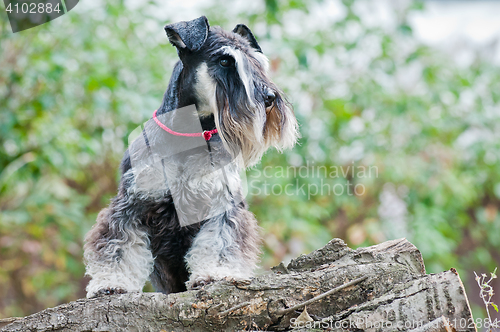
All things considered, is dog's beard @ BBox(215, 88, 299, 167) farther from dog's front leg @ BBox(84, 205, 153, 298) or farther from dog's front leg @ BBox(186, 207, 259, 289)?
dog's front leg @ BBox(84, 205, 153, 298)

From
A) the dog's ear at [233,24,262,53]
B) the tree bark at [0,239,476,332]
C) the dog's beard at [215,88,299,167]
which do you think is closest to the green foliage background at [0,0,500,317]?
the dog's ear at [233,24,262,53]

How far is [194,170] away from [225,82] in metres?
0.56

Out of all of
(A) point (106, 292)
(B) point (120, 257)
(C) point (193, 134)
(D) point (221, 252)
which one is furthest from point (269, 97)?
(A) point (106, 292)

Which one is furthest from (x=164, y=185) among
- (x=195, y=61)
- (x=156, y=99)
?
(x=156, y=99)

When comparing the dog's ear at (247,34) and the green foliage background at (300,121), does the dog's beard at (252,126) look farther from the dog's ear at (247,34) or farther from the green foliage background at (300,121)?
the green foliage background at (300,121)

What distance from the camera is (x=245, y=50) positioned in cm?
281

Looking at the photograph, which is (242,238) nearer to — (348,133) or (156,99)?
(156,99)

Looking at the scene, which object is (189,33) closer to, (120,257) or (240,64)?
(240,64)

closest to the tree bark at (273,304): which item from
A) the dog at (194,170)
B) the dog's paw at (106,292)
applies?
the dog's paw at (106,292)

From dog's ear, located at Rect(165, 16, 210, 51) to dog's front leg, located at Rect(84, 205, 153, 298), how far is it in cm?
107

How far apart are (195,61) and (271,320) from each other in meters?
1.56

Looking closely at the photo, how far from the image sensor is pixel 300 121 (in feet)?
16.4

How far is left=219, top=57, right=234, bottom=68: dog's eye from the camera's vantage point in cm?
270

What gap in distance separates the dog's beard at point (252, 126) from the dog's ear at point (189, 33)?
311 mm
